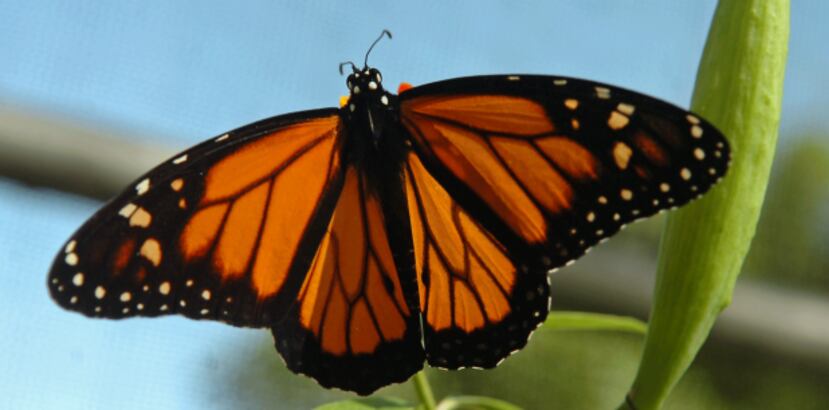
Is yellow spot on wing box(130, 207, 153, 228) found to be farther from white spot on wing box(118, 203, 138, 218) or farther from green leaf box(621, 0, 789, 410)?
green leaf box(621, 0, 789, 410)

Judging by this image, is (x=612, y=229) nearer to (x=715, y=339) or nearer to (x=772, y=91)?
(x=772, y=91)

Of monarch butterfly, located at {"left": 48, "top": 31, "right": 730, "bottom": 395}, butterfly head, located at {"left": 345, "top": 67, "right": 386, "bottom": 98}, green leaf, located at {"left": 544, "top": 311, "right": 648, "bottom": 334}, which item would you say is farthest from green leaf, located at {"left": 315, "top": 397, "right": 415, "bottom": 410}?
butterfly head, located at {"left": 345, "top": 67, "right": 386, "bottom": 98}

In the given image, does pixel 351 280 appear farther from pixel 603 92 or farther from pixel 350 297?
pixel 603 92

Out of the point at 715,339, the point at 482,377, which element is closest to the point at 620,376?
the point at 482,377

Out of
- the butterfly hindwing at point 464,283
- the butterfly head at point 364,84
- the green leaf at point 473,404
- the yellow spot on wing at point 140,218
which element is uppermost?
the butterfly head at point 364,84

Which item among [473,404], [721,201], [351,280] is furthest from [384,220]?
[721,201]

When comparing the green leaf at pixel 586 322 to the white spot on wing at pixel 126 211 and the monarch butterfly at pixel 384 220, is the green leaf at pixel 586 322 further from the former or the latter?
the white spot on wing at pixel 126 211

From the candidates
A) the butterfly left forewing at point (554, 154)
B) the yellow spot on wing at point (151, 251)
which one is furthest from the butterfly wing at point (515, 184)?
the yellow spot on wing at point (151, 251)
